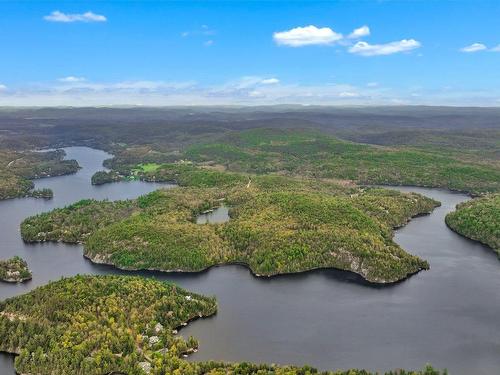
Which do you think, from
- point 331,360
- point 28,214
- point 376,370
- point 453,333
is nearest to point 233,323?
point 331,360

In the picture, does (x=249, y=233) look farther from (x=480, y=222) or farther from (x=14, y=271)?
(x=480, y=222)

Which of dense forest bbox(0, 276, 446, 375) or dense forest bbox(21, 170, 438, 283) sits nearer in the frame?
dense forest bbox(0, 276, 446, 375)

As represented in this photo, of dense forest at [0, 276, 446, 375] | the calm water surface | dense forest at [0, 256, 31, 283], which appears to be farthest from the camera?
dense forest at [0, 256, 31, 283]

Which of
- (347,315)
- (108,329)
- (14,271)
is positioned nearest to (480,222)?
(347,315)

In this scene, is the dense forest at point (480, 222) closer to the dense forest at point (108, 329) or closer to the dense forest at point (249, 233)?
the dense forest at point (249, 233)

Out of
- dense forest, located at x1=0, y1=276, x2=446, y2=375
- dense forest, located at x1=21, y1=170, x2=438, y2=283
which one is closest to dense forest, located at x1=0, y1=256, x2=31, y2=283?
dense forest, located at x1=21, y1=170, x2=438, y2=283

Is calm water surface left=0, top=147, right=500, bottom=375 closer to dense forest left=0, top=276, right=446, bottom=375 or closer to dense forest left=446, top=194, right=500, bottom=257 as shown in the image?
dense forest left=0, top=276, right=446, bottom=375

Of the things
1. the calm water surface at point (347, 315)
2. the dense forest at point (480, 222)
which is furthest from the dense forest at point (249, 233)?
the dense forest at point (480, 222)
